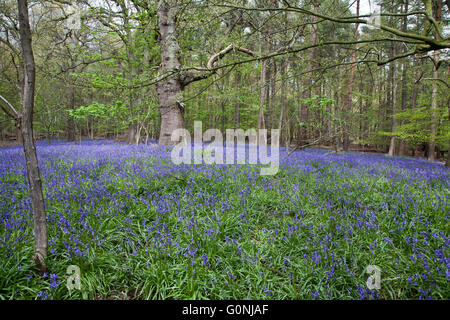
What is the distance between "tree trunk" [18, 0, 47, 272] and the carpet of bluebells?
175mm

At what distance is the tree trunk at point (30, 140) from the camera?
186 centimetres

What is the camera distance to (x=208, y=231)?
264 cm

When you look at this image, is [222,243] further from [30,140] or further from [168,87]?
[168,87]

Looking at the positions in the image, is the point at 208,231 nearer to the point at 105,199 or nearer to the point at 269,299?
the point at 269,299

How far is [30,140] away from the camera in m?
1.91

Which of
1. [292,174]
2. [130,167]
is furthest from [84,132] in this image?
[292,174]

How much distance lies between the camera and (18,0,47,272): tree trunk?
6.10ft

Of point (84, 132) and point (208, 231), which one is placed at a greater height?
point (84, 132)

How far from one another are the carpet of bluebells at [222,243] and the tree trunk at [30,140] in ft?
0.57

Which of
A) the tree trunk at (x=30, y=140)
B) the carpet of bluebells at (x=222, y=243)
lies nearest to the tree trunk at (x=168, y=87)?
the carpet of bluebells at (x=222, y=243)

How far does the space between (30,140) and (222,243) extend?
7.51 ft

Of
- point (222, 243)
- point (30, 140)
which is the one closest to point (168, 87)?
point (30, 140)

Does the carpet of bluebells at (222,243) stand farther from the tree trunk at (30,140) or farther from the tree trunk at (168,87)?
the tree trunk at (168,87)

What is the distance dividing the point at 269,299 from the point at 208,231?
3.42 ft
